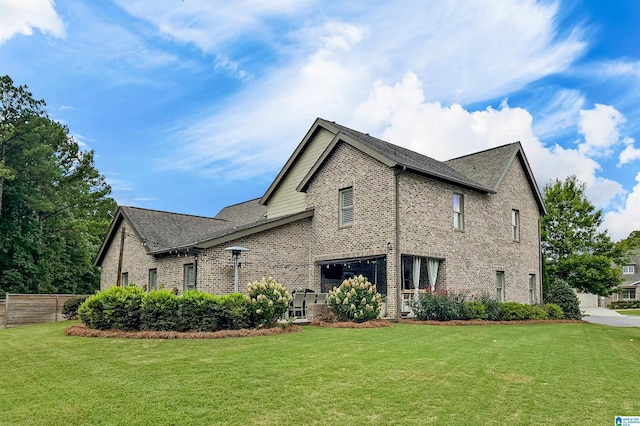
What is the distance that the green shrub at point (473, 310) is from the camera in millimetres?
18031

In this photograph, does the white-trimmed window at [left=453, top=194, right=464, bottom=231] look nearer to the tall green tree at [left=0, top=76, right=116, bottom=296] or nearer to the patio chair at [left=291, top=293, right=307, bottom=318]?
the patio chair at [left=291, top=293, right=307, bottom=318]

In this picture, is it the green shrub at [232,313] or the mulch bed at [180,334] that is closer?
the mulch bed at [180,334]

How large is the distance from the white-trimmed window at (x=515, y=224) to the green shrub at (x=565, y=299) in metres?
3.72

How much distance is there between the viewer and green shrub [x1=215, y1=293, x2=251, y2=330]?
43.5 feet

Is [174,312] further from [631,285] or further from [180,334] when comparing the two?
[631,285]

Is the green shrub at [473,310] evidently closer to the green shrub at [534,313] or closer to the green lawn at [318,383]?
the green shrub at [534,313]

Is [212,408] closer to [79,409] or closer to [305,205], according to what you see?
[79,409]

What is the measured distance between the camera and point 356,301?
16141 mm

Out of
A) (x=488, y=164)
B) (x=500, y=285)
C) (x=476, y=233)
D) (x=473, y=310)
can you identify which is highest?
(x=488, y=164)

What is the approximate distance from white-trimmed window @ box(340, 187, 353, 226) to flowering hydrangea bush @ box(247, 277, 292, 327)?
20.8ft

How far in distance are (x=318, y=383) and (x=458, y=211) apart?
15268 mm

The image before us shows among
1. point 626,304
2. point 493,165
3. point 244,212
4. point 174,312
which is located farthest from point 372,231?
point 626,304

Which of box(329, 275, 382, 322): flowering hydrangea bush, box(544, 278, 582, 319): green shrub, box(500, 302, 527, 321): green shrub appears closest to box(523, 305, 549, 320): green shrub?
box(500, 302, 527, 321): green shrub

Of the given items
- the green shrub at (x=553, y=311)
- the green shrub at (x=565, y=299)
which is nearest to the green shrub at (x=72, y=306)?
the green shrub at (x=553, y=311)
